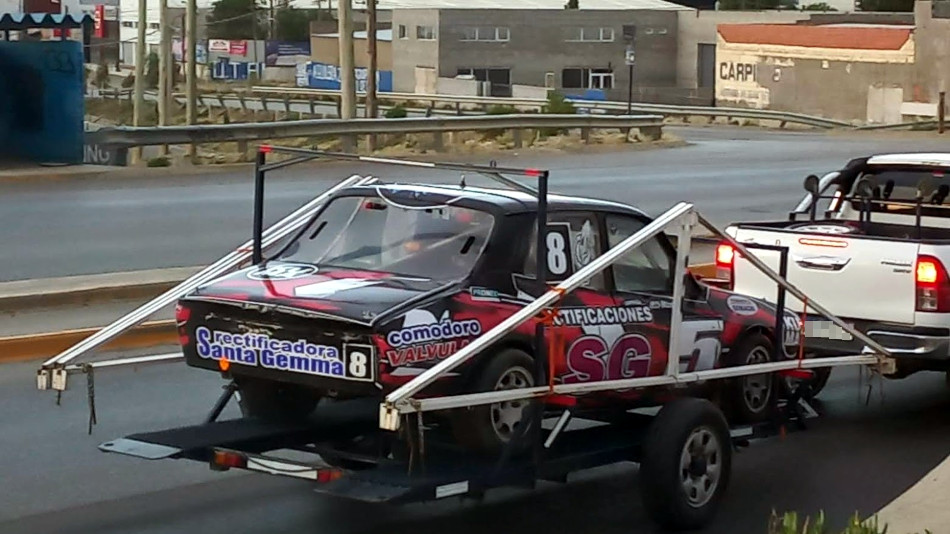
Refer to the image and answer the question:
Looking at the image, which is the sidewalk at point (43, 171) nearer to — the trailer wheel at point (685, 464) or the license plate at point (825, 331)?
the license plate at point (825, 331)

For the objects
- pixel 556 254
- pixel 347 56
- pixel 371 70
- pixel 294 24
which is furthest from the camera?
pixel 294 24

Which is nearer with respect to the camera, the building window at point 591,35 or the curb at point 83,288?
the curb at point 83,288

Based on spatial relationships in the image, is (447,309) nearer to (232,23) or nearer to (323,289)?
(323,289)

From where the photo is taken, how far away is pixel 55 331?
12.0 meters

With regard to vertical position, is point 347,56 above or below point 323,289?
above

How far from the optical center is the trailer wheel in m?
7.69

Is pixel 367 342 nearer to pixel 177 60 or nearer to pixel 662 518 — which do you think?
pixel 662 518

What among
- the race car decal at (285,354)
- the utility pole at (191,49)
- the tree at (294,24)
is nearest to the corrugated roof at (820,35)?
the utility pole at (191,49)

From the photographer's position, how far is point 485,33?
8744 centimetres

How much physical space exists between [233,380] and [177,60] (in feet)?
304

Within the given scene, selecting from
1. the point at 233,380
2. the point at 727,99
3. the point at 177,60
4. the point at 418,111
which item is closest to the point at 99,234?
the point at 233,380

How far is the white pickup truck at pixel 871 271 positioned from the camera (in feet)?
33.6

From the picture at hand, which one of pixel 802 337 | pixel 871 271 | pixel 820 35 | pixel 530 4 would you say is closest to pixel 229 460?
pixel 802 337

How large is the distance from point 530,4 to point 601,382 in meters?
91.1
